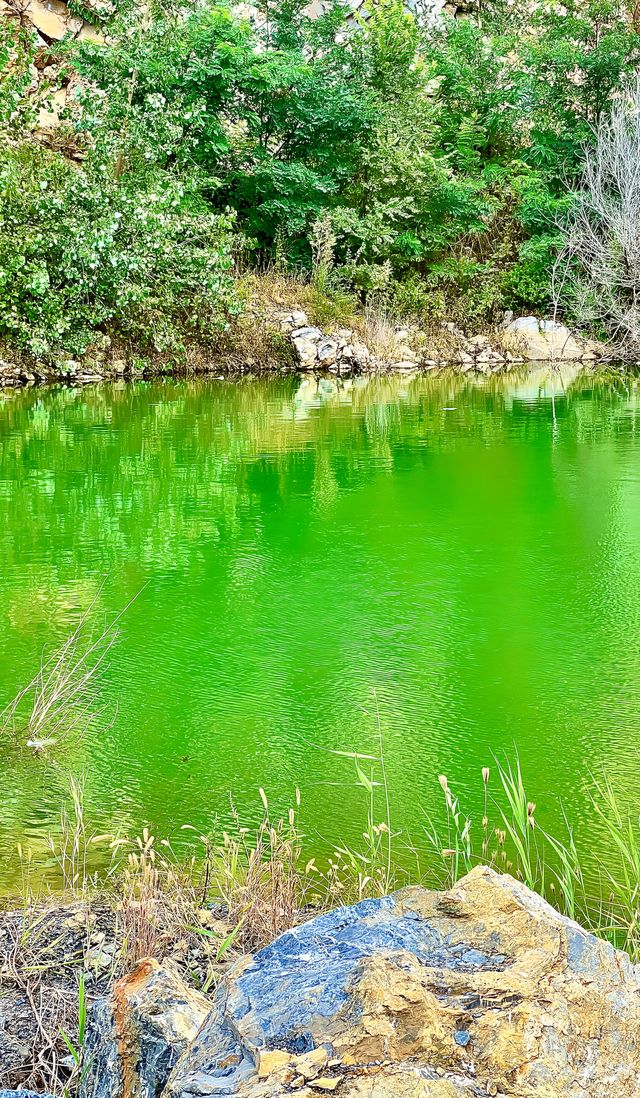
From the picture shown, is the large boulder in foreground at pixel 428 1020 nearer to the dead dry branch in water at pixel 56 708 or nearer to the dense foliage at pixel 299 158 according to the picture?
the dead dry branch in water at pixel 56 708

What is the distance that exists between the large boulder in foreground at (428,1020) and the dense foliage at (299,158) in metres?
12.9

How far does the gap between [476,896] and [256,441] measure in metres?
8.36

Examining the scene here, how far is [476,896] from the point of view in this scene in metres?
1.81

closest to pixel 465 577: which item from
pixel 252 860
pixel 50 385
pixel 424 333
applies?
pixel 252 860

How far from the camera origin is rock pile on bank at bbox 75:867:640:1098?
1.36 m

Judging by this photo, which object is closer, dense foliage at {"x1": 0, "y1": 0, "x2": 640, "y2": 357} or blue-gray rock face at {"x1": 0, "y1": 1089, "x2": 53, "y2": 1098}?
blue-gray rock face at {"x1": 0, "y1": 1089, "x2": 53, "y2": 1098}

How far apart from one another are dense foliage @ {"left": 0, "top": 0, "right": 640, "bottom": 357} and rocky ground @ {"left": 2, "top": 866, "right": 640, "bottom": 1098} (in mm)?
12727

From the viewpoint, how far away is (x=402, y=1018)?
139 centimetres

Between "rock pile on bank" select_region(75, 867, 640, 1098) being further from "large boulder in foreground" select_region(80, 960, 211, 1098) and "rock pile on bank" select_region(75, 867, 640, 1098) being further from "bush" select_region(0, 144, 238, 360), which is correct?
"bush" select_region(0, 144, 238, 360)

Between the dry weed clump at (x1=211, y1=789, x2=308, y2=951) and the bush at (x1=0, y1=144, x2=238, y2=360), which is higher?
the bush at (x1=0, y1=144, x2=238, y2=360)

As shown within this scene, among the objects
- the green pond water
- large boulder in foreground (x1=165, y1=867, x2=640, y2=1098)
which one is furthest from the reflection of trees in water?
large boulder in foreground (x1=165, y1=867, x2=640, y2=1098)

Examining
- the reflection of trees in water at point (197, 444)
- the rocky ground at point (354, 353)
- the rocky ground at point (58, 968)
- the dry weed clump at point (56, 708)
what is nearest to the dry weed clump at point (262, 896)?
the rocky ground at point (58, 968)

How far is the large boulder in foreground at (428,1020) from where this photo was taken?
135 cm

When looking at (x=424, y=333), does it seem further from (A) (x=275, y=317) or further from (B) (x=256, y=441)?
(B) (x=256, y=441)
